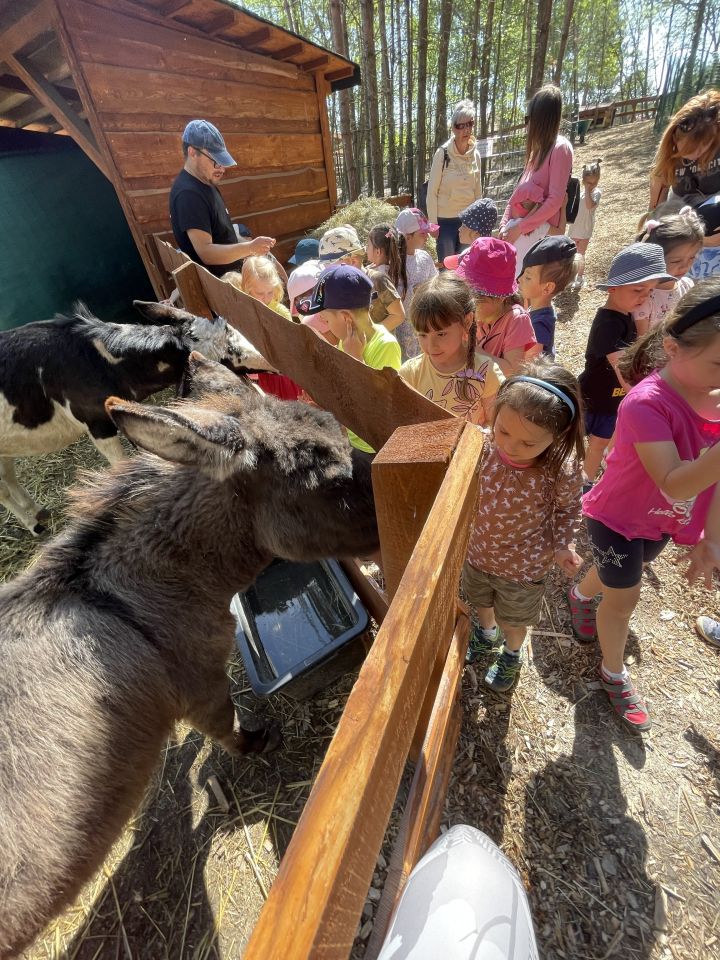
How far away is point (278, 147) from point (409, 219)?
4.91 m

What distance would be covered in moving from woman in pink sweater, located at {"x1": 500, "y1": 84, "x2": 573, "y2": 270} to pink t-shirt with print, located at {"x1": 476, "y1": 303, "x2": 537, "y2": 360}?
2.31 metres

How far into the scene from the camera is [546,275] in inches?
142

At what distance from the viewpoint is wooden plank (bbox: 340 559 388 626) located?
2.62 m

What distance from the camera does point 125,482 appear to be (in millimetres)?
1956

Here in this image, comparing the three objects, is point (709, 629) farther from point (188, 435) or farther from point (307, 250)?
point (307, 250)

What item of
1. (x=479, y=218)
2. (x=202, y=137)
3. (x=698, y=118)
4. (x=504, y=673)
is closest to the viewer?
(x=504, y=673)

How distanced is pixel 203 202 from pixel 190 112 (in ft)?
13.3

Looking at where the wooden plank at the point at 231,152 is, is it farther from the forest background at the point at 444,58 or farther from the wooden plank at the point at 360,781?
the wooden plank at the point at 360,781


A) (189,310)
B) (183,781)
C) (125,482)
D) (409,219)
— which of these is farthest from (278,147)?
(183,781)

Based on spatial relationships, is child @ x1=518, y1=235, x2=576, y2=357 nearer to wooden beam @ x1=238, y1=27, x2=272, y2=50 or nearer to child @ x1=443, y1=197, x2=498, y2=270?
child @ x1=443, y1=197, x2=498, y2=270

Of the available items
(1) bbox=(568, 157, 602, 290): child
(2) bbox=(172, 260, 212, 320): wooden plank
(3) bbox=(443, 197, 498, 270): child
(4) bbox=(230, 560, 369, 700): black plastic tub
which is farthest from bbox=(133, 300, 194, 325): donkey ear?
(1) bbox=(568, 157, 602, 290): child

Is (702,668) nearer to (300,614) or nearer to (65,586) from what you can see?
(300,614)

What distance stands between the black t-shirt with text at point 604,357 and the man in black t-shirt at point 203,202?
126 inches

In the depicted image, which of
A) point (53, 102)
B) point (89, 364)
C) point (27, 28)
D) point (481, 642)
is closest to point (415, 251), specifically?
point (89, 364)
